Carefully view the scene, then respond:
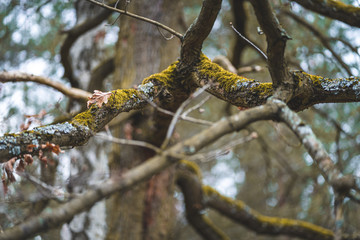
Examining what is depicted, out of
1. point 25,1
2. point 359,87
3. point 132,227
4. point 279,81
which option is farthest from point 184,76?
point 25,1

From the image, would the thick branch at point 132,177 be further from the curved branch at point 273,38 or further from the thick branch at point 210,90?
the curved branch at point 273,38

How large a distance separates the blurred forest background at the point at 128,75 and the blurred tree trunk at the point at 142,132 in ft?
0.06

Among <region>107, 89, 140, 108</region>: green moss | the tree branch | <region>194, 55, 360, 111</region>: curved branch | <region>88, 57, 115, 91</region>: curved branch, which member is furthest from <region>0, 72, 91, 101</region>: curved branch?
<region>194, 55, 360, 111</region>: curved branch

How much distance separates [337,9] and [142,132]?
2.30 metres

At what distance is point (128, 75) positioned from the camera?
13.0ft

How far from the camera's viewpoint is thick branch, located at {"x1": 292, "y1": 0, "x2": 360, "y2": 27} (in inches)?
84.7

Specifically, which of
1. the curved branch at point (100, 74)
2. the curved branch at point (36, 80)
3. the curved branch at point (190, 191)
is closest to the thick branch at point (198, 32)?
the curved branch at point (36, 80)

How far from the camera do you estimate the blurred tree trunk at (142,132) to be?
3.61m

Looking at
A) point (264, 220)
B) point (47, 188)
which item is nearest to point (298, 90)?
point (47, 188)

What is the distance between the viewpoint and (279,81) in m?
1.84

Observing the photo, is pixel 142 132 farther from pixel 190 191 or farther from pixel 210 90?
pixel 190 191

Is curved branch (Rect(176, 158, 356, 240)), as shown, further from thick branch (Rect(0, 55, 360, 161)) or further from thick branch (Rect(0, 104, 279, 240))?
thick branch (Rect(0, 104, 279, 240))

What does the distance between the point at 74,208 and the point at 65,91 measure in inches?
105

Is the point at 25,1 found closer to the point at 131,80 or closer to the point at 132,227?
the point at 131,80
